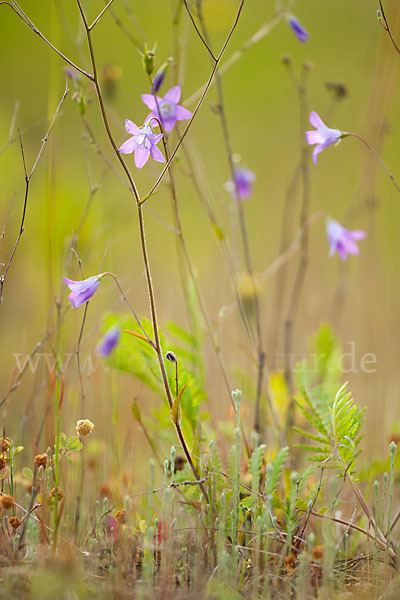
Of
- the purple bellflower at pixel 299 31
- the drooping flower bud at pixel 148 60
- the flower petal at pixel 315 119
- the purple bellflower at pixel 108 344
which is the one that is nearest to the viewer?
the drooping flower bud at pixel 148 60

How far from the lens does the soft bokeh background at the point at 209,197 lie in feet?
5.04

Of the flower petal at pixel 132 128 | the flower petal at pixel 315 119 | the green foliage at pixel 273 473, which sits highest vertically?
the flower petal at pixel 315 119

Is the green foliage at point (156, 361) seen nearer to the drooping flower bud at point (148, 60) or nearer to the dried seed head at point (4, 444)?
the dried seed head at point (4, 444)

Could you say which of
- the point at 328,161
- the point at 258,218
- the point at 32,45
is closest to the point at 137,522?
the point at 258,218

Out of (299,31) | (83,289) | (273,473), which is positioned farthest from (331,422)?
(299,31)

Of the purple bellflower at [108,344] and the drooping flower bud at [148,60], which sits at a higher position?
the drooping flower bud at [148,60]

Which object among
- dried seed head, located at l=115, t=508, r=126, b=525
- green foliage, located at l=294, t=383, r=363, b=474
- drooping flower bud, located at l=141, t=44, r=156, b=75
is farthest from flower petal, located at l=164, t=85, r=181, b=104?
dried seed head, located at l=115, t=508, r=126, b=525

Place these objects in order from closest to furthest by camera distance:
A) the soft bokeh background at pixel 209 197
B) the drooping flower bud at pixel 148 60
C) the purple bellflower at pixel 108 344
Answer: the drooping flower bud at pixel 148 60 → the purple bellflower at pixel 108 344 → the soft bokeh background at pixel 209 197

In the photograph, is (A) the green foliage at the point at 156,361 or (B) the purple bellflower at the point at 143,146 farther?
(A) the green foliage at the point at 156,361

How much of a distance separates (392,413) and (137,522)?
Result: 93 cm

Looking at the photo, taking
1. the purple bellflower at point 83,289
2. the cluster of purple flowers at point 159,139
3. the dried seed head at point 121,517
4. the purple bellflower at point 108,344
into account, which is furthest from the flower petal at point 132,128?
the dried seed head at point 121,517

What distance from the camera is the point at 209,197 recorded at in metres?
1.40

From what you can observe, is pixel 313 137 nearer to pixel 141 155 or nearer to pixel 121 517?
pixel 141 155

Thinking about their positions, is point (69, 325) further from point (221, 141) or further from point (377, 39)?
point (221, 141)
